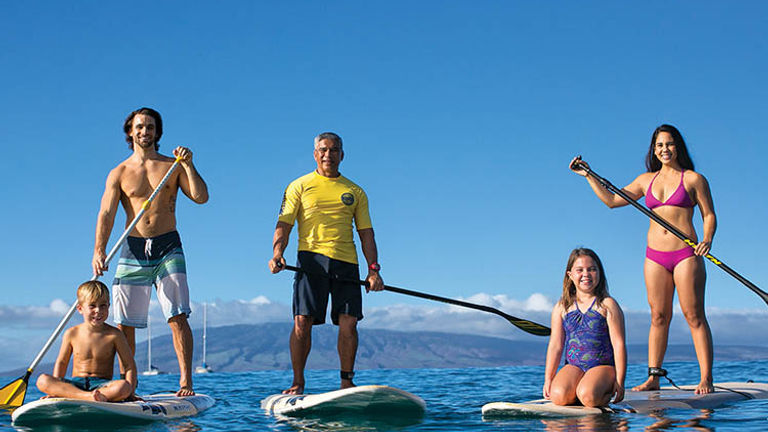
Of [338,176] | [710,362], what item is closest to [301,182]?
[338,176]

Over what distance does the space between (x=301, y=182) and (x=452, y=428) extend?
2.86 meters

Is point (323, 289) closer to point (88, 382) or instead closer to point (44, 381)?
point (88, 382)

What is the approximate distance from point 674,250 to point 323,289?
353 centimetres

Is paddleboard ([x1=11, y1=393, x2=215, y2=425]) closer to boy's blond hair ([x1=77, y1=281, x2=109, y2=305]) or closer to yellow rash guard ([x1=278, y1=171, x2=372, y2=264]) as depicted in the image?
boy's blond hair ([x1=77, y1=281, x2=109, y2=305])

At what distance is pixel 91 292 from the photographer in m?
6.49

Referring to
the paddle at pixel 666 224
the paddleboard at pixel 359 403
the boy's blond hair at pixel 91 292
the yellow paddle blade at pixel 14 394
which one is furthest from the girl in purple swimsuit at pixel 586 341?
the yellow paddle blade at pixel 14 394

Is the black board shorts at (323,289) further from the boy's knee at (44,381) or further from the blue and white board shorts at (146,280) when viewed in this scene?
Result: the boy's knee at (44,381)

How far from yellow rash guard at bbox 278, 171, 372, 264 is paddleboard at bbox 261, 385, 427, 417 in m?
1.37

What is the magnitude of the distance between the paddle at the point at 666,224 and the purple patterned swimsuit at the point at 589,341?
190 cm

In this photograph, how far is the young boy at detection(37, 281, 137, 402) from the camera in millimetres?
6469

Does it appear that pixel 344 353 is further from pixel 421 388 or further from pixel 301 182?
pixel 421 388

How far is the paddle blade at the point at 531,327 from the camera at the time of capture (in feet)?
28.4

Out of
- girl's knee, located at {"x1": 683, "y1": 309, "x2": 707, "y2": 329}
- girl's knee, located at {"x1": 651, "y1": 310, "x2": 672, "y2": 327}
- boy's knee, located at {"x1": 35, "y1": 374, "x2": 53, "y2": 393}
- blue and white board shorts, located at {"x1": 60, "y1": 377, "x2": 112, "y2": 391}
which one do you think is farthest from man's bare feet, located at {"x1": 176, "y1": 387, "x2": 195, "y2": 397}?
girl's knee, located at {"x1": 683, "y1": 309, "x2": 707, "y2": 329}

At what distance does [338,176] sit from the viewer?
7.79 metres
